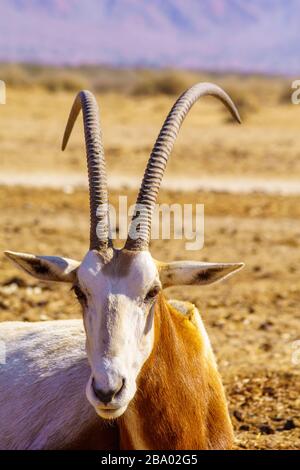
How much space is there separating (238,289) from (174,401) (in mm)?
4846

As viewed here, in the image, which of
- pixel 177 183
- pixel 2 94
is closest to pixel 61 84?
pixel 2 94

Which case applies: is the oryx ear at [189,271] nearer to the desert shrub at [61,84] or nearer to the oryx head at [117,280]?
the oryx head at [117,280]

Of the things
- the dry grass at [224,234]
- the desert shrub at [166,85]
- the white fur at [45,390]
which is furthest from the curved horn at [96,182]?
the desert shrub at [166,85]

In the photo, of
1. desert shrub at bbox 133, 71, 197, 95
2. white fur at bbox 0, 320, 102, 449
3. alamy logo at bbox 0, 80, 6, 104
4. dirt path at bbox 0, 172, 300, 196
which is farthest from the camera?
desert shrub at bbox 133, 71, 197, 95

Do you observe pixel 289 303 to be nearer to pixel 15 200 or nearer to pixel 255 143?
pixel 15 200

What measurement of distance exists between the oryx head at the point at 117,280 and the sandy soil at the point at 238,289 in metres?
1.65

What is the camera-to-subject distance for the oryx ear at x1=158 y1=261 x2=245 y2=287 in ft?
15.7

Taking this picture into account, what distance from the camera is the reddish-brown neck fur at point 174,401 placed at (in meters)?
4.80

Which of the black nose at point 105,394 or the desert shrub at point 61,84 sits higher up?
the desert shrub at point 61,84

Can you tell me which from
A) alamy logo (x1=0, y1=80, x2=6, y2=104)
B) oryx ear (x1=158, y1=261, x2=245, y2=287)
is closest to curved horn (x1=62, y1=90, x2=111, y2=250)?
oryx ear (x1=158, y1=261, x2=245, y2=287)

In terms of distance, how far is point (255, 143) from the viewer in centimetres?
2241

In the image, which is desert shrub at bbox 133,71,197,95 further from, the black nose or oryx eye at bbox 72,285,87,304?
the black nose

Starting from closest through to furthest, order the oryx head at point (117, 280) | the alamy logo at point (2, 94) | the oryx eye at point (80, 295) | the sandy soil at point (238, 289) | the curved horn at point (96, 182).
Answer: the oryx head at point (117, 280) < the oryx eye at point (80, 295) < the curved horn at point (96, 182) < the sandy soil at point (238, 289) < the alamy logo at point (2, 94)

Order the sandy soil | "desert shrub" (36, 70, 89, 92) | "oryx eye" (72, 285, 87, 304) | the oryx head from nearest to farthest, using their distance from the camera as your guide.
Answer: the oryx head → "oryx eye" (72, 285, 87, 304) → the sandy soil → "desert shrub" (36, 70, 89, 92)
